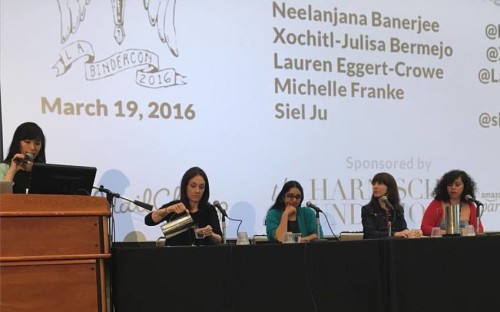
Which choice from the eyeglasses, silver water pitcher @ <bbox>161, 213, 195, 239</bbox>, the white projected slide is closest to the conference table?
silver water pitcher @ <bbox>161, 213, 195, 239</bbox>

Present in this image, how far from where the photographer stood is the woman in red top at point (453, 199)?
4016mm

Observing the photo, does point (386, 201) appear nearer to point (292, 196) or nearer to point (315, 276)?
point (292, 196)

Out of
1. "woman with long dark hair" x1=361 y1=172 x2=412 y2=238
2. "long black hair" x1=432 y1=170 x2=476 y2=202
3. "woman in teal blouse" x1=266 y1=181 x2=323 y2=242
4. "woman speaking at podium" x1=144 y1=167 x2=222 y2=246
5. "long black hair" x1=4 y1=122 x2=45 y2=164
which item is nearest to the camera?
"long black hair" x1=4 y1=122 x2=45 y2=164

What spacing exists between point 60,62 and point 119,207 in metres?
1.03

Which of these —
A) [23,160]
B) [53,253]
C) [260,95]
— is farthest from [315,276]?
[260,95]

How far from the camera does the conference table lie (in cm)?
281

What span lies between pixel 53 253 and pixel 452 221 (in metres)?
2.22

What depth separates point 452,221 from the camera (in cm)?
353

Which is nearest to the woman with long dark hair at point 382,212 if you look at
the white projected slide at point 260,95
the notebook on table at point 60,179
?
the white projected slide at point 260,95

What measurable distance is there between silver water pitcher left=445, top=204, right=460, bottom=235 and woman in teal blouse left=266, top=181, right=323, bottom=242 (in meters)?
0.81

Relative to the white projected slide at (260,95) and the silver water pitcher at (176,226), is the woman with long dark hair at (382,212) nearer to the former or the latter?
the white projected slide at (260,95)

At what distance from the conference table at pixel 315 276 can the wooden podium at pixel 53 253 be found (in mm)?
218

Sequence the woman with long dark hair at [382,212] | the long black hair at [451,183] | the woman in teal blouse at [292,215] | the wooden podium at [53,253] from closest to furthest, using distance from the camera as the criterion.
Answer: the wooden podium at [53,253], the woman with long dark hair at [382,212], the woman in teal blouse at [292,215], the long black hair at [451,183]

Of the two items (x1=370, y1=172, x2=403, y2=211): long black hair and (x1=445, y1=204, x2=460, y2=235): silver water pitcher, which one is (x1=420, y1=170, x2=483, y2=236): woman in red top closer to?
(x1=370, y1=172, x2=403, y2=211): long black hair
